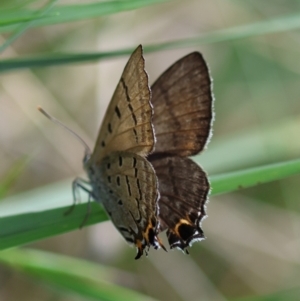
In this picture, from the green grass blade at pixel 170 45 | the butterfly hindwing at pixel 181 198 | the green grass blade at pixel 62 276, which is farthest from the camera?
the green grass blade at pixel 62 276

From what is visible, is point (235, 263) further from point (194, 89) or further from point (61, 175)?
point (194, 89)

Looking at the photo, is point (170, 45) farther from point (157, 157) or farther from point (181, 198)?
point (181, 198)

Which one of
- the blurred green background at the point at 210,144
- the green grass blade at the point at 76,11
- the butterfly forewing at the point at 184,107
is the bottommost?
the blurred green background at the point at 210,144

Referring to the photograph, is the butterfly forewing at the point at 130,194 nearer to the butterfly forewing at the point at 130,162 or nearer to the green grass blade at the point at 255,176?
the butterfly forewing at the point at 130,162

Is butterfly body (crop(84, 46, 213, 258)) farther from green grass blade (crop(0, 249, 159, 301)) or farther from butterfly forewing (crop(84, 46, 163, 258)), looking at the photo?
green grass blade (crop(0, 249, 159, 301))

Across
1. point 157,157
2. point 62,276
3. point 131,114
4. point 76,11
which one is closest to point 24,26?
point 76,11

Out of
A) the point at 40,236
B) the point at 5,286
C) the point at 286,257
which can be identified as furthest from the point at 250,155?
the point at 5,286

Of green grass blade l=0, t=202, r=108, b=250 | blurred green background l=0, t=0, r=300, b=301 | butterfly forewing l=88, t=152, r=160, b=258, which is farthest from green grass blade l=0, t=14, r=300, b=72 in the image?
blurred green background l=0, t=0, r=300, b=301

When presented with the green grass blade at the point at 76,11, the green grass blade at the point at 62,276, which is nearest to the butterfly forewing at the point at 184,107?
the green grass blade at the point at 76,11
